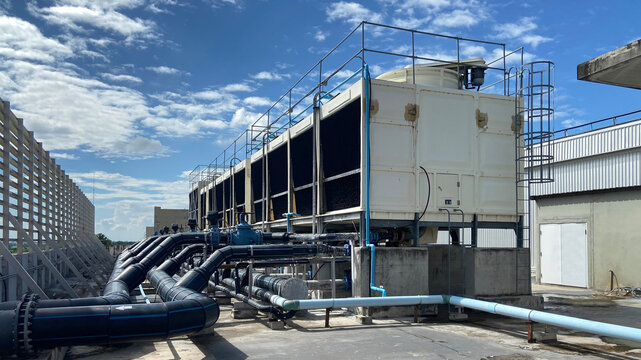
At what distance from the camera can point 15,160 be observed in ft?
42.5

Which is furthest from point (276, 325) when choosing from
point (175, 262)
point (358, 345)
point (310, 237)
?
point (310, 237)

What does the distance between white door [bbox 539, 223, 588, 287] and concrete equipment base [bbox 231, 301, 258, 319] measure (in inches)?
623

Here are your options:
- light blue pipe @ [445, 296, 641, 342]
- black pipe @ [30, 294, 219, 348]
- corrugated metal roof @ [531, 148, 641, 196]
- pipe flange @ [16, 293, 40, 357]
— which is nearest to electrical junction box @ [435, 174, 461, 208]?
light blue pipe @ [445, 296, 641, 342]

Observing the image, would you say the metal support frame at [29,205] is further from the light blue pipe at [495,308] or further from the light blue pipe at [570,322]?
the light blue pipe at [570,322]

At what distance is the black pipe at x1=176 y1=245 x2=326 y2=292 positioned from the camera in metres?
11.1

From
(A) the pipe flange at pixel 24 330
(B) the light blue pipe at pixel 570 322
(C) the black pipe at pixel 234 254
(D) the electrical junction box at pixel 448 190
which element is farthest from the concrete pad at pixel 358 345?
(D) the electrical junction box at pixel 448 190

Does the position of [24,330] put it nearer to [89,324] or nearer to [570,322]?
[89,324]

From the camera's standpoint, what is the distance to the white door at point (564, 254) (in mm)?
22359

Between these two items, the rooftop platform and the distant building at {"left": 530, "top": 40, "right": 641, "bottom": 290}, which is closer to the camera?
the rooftop platform

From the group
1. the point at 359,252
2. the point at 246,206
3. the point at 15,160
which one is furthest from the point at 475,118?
the point at 246,206

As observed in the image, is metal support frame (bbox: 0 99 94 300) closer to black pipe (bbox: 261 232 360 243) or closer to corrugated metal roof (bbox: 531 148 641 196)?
black pipe (bbox: 261 232 360 243)

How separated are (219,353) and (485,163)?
1040 cm

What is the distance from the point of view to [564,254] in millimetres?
23094

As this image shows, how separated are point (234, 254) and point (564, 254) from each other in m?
16.6
